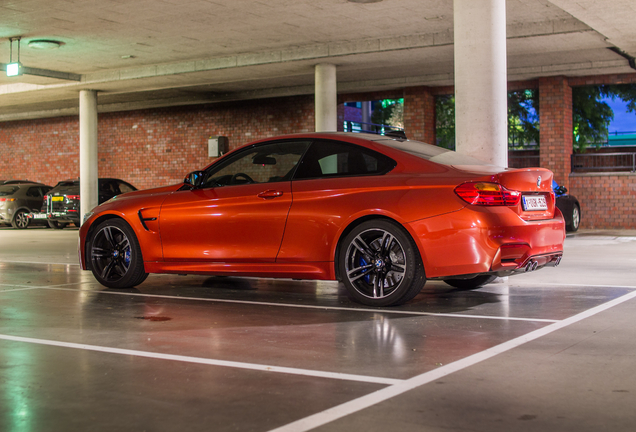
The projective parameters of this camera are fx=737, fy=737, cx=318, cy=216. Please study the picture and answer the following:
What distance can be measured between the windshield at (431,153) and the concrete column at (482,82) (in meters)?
2.35

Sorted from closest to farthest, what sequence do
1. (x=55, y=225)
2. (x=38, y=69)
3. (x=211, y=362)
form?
(x=211, y=362), (x=38, y=69), (x=55, y=225)

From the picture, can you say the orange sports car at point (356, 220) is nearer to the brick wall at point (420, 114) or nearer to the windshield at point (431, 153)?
the windshield at point (431, 153)

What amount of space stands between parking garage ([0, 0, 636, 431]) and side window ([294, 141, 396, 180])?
1.16 metres

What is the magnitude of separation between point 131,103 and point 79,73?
19.3 feet

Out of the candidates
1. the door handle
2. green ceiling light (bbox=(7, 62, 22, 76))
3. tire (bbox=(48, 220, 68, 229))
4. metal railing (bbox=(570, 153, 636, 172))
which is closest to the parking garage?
green ceiling light (bbox=(7, 62, 22, 76))

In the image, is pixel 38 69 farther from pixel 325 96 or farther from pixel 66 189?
pixel 325 96

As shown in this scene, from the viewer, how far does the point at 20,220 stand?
24.1 m

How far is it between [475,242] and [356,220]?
104 cm

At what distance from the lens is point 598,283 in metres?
7.78

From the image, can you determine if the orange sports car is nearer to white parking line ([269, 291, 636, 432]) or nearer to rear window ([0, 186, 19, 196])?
white parking line ([269, 291, 636, 432])

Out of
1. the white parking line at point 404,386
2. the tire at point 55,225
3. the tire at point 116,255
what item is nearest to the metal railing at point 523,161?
the tire at point 55,225

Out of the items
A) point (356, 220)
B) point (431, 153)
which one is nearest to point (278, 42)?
point (431, 153)

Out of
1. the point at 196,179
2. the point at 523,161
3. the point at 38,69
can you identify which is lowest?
the point at 196,179

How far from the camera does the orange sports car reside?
5.79 meters
